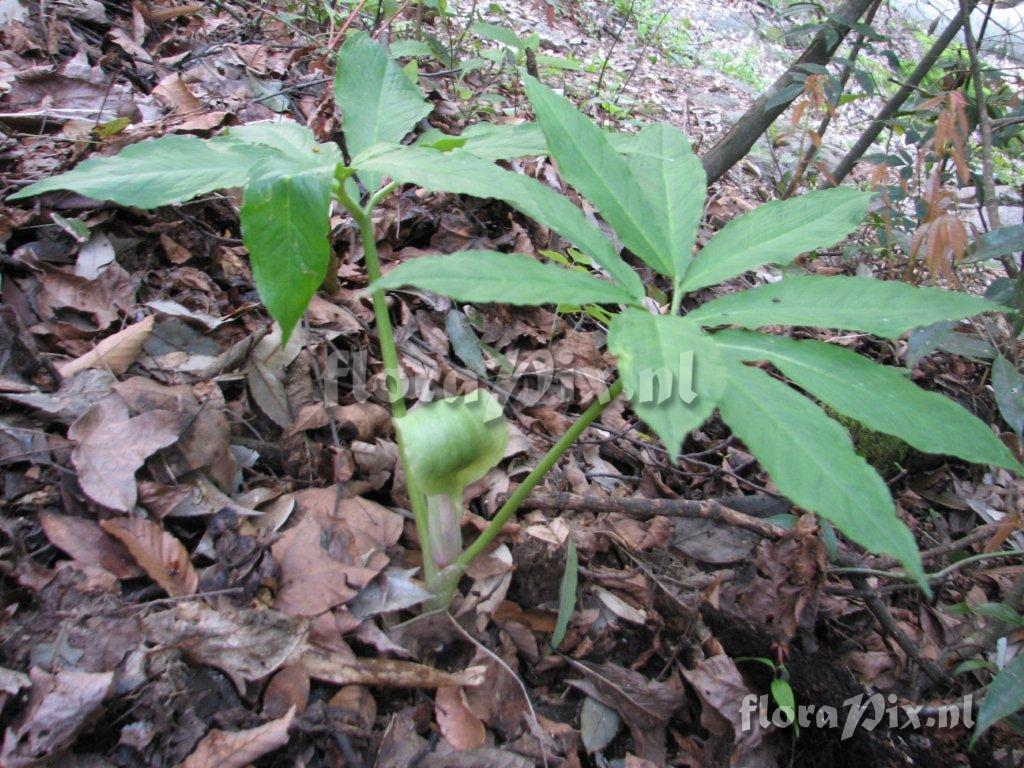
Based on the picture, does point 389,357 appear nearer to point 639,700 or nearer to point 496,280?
point 496,280

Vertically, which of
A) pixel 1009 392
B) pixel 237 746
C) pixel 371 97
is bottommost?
pixel 237 746

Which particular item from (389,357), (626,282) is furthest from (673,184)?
(389,357)

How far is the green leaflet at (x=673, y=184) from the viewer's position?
3.38ft

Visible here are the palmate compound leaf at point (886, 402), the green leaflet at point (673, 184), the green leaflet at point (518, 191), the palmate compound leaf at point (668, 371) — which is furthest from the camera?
the green leaflet at point (673, 184)

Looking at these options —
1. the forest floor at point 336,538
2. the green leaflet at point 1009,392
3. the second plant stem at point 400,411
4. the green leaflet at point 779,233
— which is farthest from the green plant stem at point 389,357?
the green leaflet at point 1009,392

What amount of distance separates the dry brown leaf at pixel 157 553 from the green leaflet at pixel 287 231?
490 mm

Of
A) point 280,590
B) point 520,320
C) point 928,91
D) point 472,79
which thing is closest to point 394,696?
point 280,590

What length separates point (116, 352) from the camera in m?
1.39

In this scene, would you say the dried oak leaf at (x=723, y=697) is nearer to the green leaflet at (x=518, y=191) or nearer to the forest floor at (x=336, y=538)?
the forest floor at (x=336, y=538)

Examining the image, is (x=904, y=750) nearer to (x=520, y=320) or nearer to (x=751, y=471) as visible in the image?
(x=751, y=471)

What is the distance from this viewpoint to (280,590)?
1.19m

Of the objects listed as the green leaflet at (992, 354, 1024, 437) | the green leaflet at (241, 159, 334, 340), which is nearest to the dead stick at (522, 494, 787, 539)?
the green leaflet at (992, 354, 1024, 437)

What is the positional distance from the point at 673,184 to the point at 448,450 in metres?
0.58

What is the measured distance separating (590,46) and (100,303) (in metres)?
4.16
